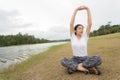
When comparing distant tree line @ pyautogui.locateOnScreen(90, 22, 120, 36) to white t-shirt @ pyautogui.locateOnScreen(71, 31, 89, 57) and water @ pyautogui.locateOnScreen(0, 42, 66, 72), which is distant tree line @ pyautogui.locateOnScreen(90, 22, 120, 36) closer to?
water @ pyautogui.locateOnScreen(0, 42, 66, 72)

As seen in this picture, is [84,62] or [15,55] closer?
[84,62]

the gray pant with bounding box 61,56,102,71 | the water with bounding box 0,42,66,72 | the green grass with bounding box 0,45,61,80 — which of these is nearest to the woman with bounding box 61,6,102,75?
the gray pant with bounding box 61,56,102,71

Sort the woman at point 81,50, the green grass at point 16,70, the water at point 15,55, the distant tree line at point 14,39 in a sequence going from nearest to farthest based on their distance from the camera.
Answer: the woman at point 81,50 < the green grass at point 16,70 < the water at point 15,55 < the distant tree line at point 14,39

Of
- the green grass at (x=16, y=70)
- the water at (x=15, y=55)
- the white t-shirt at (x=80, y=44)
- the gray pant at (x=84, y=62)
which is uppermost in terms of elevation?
the white t-shirt at (x=80, y=44)

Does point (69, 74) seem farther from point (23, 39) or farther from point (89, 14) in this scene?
point (23, 39)

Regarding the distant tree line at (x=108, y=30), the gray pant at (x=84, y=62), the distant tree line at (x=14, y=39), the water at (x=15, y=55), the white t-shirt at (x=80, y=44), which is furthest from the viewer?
the distant tree line at (x=14, y=39)

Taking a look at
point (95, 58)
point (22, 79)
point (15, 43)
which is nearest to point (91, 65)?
point (95, 58)

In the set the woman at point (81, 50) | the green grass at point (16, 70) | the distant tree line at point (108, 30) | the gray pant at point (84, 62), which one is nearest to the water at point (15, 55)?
the green grass at point (16, 70)

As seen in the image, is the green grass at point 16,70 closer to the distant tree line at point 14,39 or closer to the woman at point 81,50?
the woman at point 81,50

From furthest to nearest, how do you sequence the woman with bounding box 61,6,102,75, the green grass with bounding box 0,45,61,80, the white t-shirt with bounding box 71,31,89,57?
1. the green grass with bounding box 0,45,61,80
2. the white t-shirt with bounding box 71,31,89,57
3. the woman with bounding box 61,6,102,75

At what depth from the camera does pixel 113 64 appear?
10625 mm

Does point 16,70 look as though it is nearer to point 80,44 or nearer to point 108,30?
point 80,44

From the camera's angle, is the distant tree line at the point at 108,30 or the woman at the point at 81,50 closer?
the woman at the point at 81,50

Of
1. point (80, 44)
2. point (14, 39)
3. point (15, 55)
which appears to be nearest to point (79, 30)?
point (80, 44)
